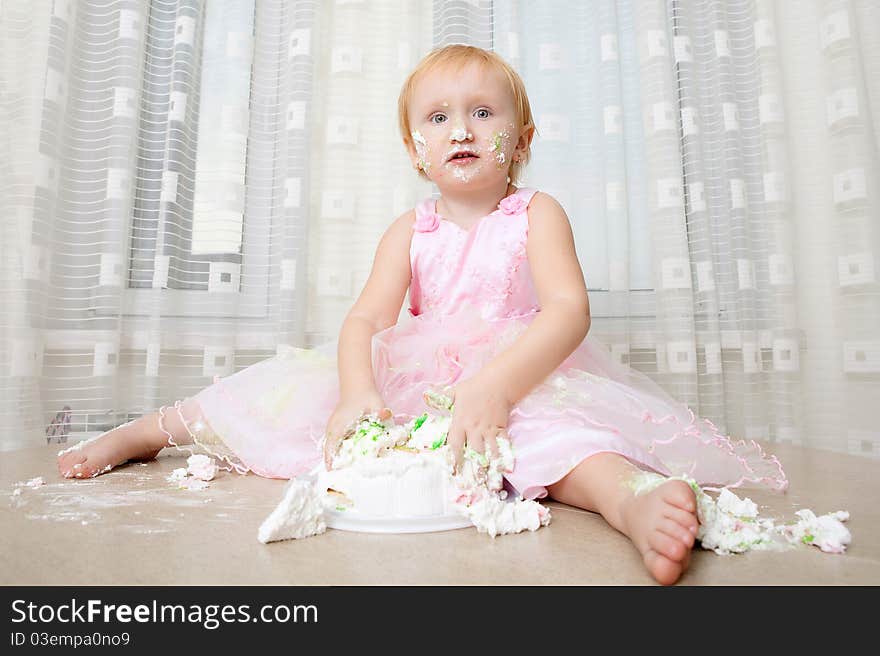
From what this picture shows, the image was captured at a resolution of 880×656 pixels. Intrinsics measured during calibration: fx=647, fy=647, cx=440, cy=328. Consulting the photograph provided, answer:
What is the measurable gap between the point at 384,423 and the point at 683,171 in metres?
1.24

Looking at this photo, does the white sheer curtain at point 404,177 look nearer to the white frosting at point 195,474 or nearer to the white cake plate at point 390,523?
the white frosting at point 195,474

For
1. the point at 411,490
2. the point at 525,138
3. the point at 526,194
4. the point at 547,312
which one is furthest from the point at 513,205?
the point at 411,490

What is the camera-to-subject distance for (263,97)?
1659mm

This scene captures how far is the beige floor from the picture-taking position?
0.56 m

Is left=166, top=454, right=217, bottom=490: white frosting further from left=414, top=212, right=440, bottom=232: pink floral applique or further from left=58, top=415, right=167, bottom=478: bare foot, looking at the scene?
left=414, top=212, right=440, bottom=232: pink floral applique

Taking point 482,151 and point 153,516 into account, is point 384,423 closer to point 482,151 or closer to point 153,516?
point 153,516

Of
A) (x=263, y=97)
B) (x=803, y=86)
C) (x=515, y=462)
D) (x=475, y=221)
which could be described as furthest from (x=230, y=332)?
(x=803, y=86)

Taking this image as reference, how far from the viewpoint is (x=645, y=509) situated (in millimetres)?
599

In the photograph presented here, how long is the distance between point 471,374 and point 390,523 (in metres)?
0.28

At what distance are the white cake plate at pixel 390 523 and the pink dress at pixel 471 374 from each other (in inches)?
3.9

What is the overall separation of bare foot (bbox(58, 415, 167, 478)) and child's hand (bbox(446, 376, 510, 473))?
56 centimetres

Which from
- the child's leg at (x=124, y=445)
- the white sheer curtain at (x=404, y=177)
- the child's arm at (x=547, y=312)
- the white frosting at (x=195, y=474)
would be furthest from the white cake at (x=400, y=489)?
the white sheer curtain at (x=404, y=177)

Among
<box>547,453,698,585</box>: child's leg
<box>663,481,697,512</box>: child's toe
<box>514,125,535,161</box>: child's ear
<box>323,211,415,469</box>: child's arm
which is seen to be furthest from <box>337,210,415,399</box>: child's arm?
<box>663,481,697,512</box>: child's toe

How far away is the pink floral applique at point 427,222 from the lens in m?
1.13
